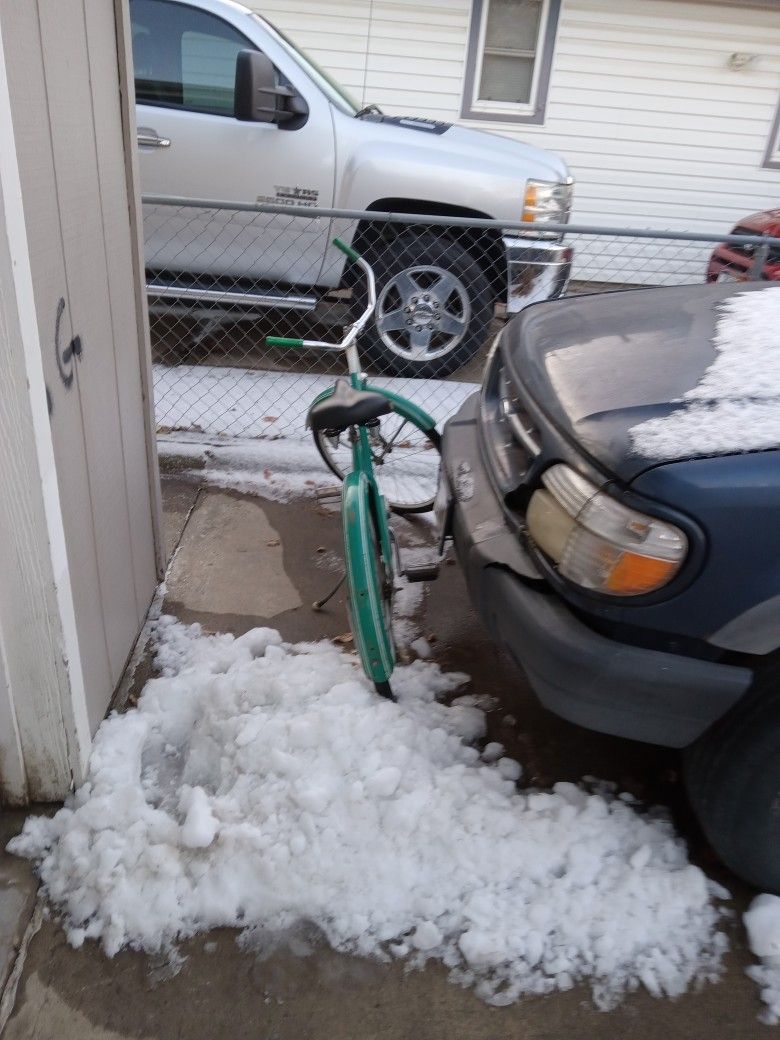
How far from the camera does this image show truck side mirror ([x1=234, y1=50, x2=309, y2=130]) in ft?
15.3

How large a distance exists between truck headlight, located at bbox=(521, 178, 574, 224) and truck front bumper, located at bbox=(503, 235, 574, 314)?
16 cm

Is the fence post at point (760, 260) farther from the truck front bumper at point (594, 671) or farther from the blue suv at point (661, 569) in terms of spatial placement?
the truck front bumper at point (594, 671)

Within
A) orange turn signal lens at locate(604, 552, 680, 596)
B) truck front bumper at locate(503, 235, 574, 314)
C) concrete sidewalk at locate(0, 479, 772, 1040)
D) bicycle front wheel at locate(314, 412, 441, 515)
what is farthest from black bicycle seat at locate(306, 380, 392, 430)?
truck front bumper at locate(503, 235, 574, 314)

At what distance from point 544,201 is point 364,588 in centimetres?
381

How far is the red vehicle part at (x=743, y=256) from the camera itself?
19.5ft

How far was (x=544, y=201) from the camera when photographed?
5238 mm

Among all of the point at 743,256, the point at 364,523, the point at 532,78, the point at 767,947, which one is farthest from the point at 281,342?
the point at 532,78

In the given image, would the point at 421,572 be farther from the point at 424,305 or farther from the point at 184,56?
the point at 184,56

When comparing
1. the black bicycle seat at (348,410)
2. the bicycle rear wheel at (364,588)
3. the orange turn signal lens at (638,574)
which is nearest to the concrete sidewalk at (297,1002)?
the bicycle rear wheel at (364,588)

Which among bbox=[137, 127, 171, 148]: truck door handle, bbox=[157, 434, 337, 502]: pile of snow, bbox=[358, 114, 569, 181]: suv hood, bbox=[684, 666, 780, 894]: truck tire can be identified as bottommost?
bbox=[157, 434, 337, 502]: pile of snow

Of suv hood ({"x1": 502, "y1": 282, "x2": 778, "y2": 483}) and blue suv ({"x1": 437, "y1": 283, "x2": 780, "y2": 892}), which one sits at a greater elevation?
suv hood ({"x1": 502, "y1": 282, "x2": 778, "y2": 483})

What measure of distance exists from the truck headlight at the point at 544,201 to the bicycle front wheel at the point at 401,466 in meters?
1.76

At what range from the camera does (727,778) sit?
73.0 inches

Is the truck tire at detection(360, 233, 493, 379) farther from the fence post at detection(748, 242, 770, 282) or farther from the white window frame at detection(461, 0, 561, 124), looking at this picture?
the white window frame at detection(461, 0, 561, 124)
